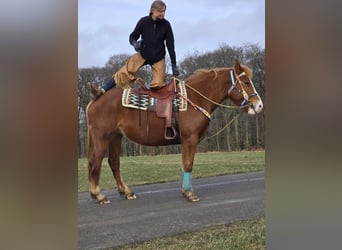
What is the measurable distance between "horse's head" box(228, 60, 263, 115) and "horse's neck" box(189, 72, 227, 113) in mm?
70

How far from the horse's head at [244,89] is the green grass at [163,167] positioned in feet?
1.12

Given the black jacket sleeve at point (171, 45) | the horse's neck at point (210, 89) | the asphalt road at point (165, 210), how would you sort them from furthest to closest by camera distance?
the horse's neck at point (210, 89) → the black jacket sleeve at point (171, 45) → the asphalt road at point (165, 210)

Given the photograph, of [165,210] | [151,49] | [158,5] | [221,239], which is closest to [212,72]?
[151,49]

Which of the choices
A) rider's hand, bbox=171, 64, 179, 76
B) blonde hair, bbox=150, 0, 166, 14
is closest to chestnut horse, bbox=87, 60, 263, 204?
rider's hand, bbox=171, 64, 179, 76

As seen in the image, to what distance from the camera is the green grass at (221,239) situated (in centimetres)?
321

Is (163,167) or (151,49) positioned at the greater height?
(151,49)

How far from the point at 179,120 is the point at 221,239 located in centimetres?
86

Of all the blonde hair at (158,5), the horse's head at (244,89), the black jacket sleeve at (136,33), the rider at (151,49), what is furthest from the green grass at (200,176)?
the blonde hair at (158,5)

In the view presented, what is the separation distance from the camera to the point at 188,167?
3381 mm

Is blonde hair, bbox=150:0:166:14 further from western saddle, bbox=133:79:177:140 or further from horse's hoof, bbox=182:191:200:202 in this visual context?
horse's hoof, bbox=182:191:200:202

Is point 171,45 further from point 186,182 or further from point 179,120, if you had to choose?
point 186,182

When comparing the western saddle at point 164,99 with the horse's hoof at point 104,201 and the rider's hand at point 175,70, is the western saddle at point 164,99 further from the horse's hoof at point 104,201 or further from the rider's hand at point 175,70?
the horse's hoof at point 104,201
